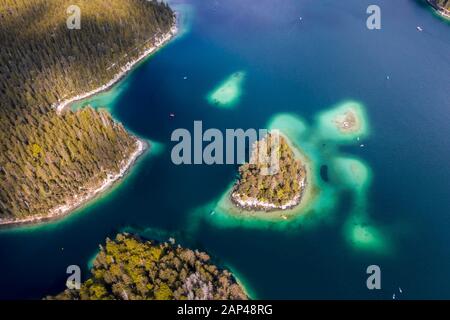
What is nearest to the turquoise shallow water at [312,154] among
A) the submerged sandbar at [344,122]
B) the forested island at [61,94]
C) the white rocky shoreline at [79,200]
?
the white rocky shoreline at [79,200]

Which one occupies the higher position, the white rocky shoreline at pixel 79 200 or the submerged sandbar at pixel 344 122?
the submerged sandbar at pixel 344 122

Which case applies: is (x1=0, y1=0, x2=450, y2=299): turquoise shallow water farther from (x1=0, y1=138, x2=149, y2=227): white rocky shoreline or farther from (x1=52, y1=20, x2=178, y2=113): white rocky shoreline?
(x1=52, y1=20, x2=178, y2=113): white rocky shoreline

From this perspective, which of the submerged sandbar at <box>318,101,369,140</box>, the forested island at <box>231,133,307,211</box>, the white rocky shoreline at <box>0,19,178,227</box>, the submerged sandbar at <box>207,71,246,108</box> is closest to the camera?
the forested island at <box>231,133,307,211</box>

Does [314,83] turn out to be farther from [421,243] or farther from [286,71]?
[421,243]

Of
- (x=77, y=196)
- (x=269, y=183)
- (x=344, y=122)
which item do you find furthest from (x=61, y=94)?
(x=344, y=122)

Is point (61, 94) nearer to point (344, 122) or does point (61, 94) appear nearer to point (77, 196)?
point (77, 196)

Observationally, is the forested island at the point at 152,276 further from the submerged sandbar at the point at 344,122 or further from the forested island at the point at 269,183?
the submerged sandbar at the point at 344,122

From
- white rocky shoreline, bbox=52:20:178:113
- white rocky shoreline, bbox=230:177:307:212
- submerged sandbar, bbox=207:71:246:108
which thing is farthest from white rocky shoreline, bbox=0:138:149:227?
white rocky shoreline, bbox=52:20:178:113
